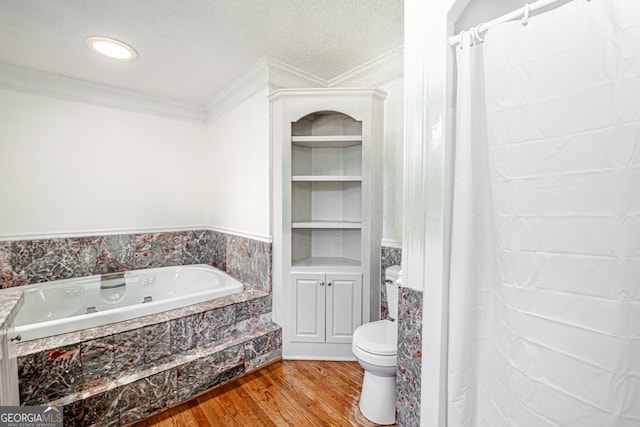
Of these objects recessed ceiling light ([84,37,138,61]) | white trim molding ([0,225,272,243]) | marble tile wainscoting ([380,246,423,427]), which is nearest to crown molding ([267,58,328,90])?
recessed ceiling light ([84,37,138,61])

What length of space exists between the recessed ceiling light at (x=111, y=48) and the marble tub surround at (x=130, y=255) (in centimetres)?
173

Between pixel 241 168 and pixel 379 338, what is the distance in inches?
81.9

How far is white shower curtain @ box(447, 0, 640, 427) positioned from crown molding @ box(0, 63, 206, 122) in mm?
3216

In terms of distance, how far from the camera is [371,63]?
2455 mm

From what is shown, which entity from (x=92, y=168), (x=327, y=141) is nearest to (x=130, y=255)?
(x=92, y=168)

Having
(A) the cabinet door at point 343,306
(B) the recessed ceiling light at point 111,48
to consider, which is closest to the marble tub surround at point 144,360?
(A) the cabinet door at point 343,306

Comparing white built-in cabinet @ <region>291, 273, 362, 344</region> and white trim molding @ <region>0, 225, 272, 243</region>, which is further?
white trim molding @ <region>0, 225, 272, 243</region>

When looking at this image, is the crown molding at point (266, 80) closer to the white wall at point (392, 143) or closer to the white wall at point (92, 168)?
the white wall at point (392, 143)

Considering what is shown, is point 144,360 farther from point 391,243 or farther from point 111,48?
point 111,48

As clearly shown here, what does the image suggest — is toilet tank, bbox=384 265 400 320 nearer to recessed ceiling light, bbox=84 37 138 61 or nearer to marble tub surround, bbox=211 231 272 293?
marble tub surround, bbox=211 231 272 293

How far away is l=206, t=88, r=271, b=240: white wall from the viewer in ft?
8.54

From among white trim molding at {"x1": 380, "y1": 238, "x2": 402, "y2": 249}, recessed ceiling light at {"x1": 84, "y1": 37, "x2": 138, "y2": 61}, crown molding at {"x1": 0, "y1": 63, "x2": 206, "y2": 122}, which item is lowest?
white trim molding at {"x1": 380, "y1": 238, "x2": 402, "y2": 249}

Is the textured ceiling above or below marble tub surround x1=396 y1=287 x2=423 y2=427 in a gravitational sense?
above

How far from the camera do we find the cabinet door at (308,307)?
241cm
